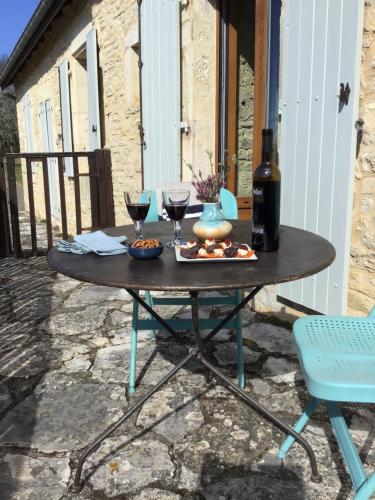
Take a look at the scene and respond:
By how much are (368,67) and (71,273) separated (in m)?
1.86

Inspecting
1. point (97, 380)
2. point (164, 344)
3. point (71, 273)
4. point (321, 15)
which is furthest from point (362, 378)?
point (321, 15)

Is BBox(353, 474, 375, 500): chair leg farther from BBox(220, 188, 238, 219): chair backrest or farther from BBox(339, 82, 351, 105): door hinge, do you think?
BBox(339, 82, 351, 105): door hinge

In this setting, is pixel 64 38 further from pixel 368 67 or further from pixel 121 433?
pixel 121 433

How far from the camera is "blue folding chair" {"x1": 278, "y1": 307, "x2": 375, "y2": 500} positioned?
3.97ft

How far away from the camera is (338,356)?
1.43 meters

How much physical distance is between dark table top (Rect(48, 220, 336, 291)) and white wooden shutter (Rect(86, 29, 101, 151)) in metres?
4.88

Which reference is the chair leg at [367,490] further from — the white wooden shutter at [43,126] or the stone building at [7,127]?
the stone building at [7,127]

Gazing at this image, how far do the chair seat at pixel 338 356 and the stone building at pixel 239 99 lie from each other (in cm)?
94

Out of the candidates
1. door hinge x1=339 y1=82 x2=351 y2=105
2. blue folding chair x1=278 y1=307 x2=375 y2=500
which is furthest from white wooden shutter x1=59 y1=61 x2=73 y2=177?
blue folding chair x1=278 y1=307 x2=375 y2=500

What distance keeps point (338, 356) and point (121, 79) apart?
190 inches

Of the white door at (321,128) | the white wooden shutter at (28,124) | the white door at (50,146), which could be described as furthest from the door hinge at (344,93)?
the white wooden shutter at (28,124)

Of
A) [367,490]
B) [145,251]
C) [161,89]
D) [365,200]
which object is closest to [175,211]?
[145,251]

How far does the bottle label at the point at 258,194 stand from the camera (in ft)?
4.88

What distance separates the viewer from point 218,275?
132 centimetres
